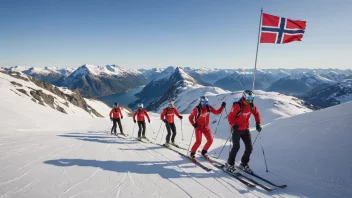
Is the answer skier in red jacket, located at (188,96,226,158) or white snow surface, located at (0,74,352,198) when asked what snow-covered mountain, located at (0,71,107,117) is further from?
skier in red jacket, located at (188,96,226,158)

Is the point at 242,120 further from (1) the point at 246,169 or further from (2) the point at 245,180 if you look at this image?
(2) the point at 245,180

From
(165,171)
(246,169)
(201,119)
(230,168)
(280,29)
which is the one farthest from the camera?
(280,29)

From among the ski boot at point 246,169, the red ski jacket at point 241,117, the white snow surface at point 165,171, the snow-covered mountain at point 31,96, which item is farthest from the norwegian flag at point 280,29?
the snow-covered mountain at point 31,96

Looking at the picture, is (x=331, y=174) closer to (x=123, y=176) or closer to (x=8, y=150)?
(x=123, y=176)

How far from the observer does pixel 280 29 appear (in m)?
14.2

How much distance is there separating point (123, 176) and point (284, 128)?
12.9 meters

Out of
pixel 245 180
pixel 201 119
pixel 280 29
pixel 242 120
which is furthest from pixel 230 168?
pixel 280 29

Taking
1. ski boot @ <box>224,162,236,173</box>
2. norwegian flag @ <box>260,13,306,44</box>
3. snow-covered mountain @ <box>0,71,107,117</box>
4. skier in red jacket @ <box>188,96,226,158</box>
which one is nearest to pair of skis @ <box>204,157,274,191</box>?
ski boot @ <box>224,162,236,173</box>

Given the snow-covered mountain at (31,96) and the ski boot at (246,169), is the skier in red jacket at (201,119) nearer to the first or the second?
the ski boot at (246,169)

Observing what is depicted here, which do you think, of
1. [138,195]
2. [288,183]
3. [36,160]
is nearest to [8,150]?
[36,160]

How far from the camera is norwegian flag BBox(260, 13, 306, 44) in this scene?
46.2 ft

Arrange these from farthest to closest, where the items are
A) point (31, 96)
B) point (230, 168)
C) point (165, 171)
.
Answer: point (31, 96), point (230, 168), point (165, 171)

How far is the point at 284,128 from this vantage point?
1595 cm

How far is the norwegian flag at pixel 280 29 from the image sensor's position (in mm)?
14070
